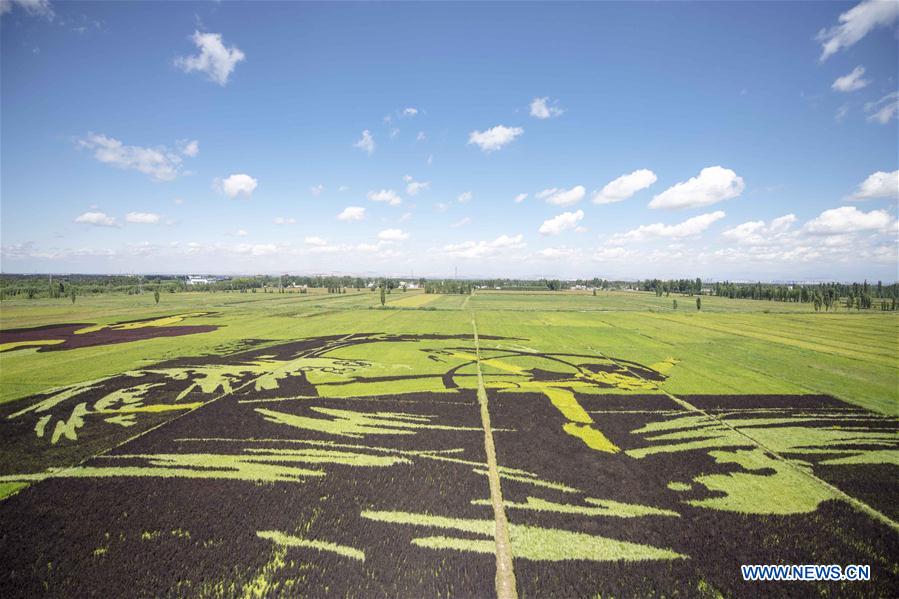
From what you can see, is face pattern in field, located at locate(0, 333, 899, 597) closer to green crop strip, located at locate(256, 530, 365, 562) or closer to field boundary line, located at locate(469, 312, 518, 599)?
green crop strip, located at locate(256, 530, 365, 562)

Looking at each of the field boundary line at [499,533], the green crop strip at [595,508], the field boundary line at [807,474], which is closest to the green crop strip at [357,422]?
the field boundary line at [499,533]

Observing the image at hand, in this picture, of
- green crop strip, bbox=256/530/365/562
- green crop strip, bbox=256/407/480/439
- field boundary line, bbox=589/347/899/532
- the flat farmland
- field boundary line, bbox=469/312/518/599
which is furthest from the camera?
green crop strip, bbox=256/407/480/439

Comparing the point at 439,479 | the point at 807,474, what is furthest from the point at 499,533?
the point at 807,474

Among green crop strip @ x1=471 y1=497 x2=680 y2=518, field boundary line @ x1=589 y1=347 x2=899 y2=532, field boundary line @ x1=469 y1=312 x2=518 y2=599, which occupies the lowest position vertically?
field boundary line @ x1=469 y1=312 x2=518 y2=599

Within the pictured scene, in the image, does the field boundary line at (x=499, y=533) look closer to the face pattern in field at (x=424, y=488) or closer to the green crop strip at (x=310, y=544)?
the face pattern in field at (x=424, y=488)

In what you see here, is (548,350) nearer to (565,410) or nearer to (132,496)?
(565,410)

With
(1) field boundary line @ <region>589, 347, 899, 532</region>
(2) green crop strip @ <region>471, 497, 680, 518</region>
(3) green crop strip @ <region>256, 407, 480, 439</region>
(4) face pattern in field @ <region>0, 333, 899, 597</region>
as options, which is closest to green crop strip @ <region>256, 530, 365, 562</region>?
(4) face pattern in field @ <region>0, 333, 899, 597</region>

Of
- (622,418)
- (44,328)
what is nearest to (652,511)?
(622,418)
